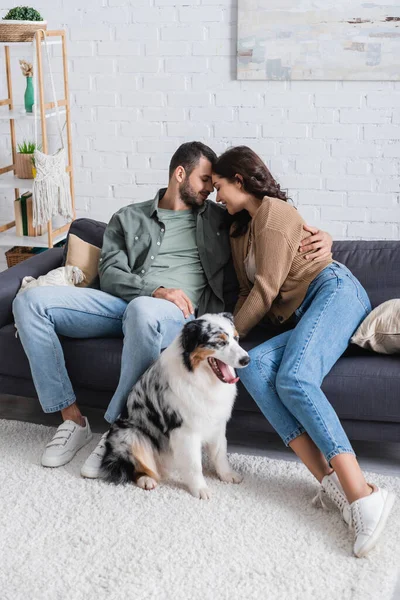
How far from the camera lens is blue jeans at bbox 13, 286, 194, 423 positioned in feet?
8.34

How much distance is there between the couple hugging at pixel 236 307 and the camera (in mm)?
2270

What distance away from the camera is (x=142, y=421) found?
2.46 m

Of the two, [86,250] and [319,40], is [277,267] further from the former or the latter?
[319,40]

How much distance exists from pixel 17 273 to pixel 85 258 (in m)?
0.28

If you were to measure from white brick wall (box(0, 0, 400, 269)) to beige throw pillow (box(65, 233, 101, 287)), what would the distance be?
1424mm

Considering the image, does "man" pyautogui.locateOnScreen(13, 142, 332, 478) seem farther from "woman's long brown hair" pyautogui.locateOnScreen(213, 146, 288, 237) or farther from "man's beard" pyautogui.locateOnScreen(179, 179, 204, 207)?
"woman's long brown hair" pyautogui.locateOnScreen(213, 146, 288, 237)

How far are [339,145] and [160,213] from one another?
1546mm

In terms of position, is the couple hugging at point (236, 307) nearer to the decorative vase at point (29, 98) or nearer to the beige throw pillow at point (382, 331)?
the beige throw pillow at point (382, 331)

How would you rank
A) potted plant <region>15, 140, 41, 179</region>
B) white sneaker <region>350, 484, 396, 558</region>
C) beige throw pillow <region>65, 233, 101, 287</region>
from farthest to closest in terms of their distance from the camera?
potted plant <region>15, 140, 41, 179</region> → beige throw pillow <region>65, 233, 101, 287</region> → white sneaker <region>350, 484, 396, 558</region>

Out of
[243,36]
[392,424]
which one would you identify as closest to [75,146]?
[243,36]

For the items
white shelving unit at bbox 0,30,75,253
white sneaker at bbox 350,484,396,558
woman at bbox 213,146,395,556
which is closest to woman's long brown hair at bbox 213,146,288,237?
woman at bbox 213,146,395,556

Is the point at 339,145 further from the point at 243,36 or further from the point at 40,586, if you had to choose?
the point at 40,586

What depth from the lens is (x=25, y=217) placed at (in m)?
4.29

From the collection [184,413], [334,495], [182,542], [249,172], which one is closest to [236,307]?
[249,172]
